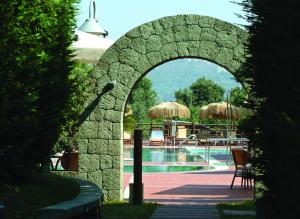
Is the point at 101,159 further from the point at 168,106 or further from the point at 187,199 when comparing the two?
the point at 168,106

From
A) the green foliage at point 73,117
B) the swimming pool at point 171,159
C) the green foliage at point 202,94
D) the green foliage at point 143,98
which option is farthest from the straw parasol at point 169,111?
the green foliage at point 73,117

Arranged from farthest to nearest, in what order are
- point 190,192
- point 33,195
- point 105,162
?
point 190,192, point 105,162, point 33,195

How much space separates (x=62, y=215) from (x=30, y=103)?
1.76 meters

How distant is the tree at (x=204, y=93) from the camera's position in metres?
54.9

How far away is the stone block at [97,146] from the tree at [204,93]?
44.3m

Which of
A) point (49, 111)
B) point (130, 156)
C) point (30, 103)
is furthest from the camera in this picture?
point (130, 156)

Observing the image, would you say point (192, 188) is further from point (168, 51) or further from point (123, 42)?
point (123, 42)

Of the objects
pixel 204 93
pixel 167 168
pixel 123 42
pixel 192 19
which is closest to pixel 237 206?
pixel 192 19

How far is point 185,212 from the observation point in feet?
29.2

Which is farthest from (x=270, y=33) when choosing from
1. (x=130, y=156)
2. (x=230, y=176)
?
(x=130, y=156)

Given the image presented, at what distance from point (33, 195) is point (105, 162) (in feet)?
15.6

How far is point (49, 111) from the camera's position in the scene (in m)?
6.86

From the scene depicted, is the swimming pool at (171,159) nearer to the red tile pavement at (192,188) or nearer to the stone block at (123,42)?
the red tile pavement at (192,188)

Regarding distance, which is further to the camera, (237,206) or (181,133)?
(181,133)
